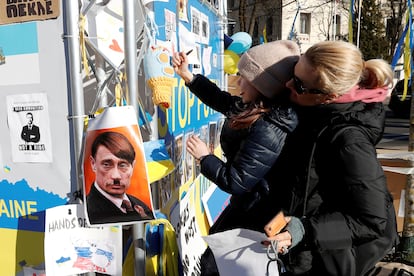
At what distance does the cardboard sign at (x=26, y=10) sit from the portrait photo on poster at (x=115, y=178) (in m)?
0.58

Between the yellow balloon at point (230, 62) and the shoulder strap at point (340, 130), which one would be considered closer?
the shoulder strap at point (340, 130)

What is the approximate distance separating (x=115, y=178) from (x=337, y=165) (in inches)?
35.2

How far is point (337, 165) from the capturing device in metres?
1.51

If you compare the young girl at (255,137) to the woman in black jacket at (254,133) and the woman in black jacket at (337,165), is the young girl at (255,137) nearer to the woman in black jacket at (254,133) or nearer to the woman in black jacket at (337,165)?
the woman in black jacket at (254,133)

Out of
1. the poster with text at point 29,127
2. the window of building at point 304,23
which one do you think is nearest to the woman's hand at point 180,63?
the poster with text at point 29,127

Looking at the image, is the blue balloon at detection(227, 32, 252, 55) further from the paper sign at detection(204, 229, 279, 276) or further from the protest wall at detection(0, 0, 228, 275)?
the paper sign at detection(204, 229, 279, 276)

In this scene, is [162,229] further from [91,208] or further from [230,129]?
[230,129]

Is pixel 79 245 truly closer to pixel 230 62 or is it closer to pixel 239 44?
pixel 230 62

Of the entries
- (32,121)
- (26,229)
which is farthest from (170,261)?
(32,121)

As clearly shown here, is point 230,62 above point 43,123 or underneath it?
above

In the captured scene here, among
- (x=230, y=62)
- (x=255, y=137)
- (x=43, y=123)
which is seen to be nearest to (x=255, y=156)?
(x=255, y=137)

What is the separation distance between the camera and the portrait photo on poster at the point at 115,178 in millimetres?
1740

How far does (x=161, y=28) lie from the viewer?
7.67ft

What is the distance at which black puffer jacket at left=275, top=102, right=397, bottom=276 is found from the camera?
149 cm
